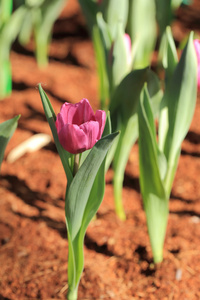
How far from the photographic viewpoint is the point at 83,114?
3.59 feet

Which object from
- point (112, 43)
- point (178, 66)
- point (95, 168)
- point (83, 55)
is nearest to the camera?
point (95, 168)

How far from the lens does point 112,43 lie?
1551mm

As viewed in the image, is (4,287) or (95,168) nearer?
(95,168)

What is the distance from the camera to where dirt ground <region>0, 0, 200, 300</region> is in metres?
1.44

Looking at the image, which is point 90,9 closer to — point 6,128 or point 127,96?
point 127,96

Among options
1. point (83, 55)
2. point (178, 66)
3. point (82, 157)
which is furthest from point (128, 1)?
point (82, 157)

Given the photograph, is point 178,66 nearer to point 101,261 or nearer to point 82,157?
point 82,157

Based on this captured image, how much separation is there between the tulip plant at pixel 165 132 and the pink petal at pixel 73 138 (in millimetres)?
279

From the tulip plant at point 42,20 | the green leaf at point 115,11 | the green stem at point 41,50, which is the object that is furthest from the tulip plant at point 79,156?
the green stem at point 41,50

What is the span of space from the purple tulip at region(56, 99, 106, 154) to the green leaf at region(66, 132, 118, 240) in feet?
0.09

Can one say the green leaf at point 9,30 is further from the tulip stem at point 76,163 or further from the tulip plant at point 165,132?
the tulip stem at point 76,163

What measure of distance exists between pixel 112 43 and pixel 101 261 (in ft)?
2.15

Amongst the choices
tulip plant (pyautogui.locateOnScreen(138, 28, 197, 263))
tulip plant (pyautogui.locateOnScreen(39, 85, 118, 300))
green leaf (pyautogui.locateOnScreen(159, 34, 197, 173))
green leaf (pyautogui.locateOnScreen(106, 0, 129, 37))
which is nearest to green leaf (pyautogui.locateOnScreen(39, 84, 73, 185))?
tulip plant (pyautogui.locateOnScreen(39, 85, 118, 300))

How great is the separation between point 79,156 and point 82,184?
9 centimetres
